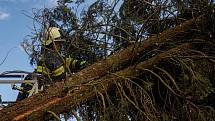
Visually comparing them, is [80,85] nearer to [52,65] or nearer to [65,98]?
[65,98]

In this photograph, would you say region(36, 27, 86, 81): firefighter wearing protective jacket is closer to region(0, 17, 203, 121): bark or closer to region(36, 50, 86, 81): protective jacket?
region(36, 50, 86, 81): protective jacket

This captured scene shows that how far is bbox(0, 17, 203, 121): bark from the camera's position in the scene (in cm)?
375

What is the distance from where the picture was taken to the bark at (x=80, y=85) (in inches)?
147

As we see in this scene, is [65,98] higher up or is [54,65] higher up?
[54,65]

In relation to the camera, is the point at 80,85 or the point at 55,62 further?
the point at 55,62

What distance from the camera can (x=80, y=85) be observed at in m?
3.96

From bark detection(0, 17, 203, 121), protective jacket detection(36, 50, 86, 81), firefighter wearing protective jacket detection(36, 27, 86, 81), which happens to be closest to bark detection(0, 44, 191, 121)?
bark detection(0, 17, 203, 121)

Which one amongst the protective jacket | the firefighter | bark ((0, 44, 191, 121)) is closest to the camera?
bark ((0, 44, 191, 121))

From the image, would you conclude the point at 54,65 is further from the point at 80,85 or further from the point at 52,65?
the point at 80,85

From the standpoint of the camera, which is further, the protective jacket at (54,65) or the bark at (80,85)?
the protective jacket at (54,65)

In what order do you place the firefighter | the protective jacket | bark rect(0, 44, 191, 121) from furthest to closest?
the protective jacket, the firefighter, bark rect(0, 44, 191, 121)

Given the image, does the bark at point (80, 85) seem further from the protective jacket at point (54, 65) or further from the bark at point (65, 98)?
the protective jacket at point (54, 65)

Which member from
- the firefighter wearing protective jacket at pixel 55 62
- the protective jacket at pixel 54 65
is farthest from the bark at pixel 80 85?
the protective jacket at pixel 54 65

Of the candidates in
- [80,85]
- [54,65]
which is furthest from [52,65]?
[80,85]
